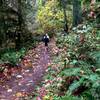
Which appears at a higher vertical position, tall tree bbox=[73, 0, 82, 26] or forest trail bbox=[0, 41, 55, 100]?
tall tree bbox=[73, 0, 82, 26]

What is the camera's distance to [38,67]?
54.5 feet

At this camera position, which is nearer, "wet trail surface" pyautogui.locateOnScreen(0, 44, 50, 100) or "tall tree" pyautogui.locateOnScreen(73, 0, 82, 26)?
"wet trail surface" pyautogui.locateOnScreen(0, 44, 50, 100)

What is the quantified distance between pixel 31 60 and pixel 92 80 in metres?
11.4

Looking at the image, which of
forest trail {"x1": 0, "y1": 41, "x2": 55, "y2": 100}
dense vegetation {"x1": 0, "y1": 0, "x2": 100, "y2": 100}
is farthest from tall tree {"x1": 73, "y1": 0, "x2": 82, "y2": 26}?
forest trail {"x1": 0, "y1": 41, "x2": 55, "y2": 100}

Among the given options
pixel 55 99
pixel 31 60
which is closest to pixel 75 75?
pixel 55 99

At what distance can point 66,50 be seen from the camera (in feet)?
47.8

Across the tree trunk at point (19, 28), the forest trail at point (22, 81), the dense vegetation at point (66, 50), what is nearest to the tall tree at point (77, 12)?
the dense vegetation at point (66, 50)

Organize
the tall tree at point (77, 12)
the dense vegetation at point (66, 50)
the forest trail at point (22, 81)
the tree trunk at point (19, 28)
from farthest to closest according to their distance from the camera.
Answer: the tree trunk at point (19, 28) → the tall tree at point (77, 12) → the forest trail at point (22, 81) → the dense vegetation at point (66, 50)

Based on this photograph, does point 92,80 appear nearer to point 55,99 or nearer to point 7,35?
point 55,99

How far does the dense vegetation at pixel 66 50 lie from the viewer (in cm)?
862

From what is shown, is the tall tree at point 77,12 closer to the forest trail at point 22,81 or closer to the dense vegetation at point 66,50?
the dense vegetation at point 66,50

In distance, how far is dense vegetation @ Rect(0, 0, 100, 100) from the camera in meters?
8.62

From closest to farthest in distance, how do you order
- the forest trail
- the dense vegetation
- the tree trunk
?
the dense vegetation
the forest trail
the tree trunk

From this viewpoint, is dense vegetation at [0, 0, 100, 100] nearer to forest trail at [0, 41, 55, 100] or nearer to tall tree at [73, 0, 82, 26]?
tall tree at [73, 0, 82, 26]
